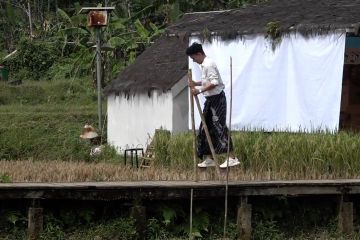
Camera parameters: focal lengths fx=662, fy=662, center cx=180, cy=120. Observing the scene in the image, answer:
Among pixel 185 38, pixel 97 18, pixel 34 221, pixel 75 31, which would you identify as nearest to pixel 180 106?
pixel 185 38

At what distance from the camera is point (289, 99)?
383 inches

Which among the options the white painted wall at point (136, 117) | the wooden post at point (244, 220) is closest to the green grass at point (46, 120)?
the white painted wall at point (136, 117)

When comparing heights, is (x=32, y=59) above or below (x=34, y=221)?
above

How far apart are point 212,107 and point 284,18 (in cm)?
279

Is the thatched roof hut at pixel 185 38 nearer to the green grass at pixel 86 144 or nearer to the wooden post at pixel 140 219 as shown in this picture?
the green grass at pixel 86 144

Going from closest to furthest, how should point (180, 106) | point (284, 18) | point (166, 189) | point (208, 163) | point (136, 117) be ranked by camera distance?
point (166, 189)
point (208, 163)
point (284, 18)
point (180, 106)
point (136, 117)

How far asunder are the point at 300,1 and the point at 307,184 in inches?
189

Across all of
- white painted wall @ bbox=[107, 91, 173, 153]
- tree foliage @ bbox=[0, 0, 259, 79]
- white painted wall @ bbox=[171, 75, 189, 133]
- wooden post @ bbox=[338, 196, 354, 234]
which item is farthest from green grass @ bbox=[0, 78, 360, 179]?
white painted wall @ bbox=[171, 75, 189, 133]

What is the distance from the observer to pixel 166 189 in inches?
274

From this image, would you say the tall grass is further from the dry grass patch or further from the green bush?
the green bush

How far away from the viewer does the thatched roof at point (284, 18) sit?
9.24 m

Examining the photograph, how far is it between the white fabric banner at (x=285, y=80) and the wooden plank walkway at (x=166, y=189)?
200cm

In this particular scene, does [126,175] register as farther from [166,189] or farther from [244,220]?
[244,220]

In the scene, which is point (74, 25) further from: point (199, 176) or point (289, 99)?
point (199, 176)
